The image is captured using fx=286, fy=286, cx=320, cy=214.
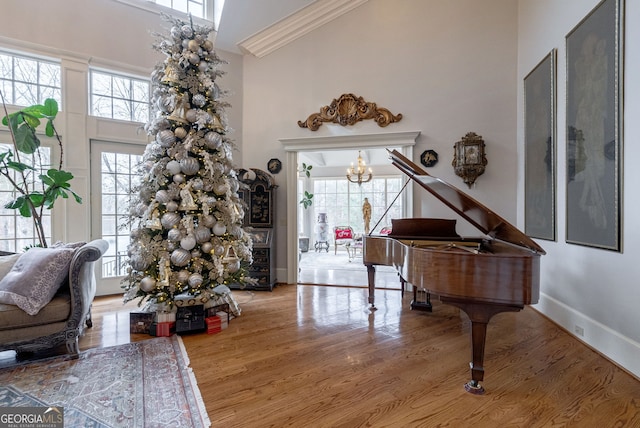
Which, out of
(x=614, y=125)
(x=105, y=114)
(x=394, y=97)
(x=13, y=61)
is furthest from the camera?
(x=394, y=97)

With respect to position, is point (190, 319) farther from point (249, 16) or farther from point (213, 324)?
point (249, 16)

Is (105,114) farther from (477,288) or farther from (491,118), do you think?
(491,118)

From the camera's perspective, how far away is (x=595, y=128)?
2.59 m

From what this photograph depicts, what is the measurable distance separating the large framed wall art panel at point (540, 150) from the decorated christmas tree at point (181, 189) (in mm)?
3621

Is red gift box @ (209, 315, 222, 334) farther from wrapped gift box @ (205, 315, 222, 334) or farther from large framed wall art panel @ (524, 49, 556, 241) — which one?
large framed wall art panel @ (524, 49, 556, 241)

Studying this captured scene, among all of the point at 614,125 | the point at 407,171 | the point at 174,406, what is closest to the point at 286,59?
the point at 407,171

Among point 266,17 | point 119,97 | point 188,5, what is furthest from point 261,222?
point 188,5

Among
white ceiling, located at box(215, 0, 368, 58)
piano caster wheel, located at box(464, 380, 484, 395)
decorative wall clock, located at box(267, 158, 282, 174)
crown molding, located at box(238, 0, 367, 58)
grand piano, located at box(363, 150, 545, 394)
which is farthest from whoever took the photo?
decorative wall clock, located at box(267, 158, 282, 174)

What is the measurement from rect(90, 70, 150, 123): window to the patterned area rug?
3356 mm

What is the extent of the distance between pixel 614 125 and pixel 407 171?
66.6 inches

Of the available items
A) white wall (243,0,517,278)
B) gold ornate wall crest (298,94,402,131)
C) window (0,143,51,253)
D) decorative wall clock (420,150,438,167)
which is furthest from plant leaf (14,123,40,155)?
decorative wall clock (420,150,438,167)

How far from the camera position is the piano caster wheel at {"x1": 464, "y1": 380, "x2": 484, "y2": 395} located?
6.32ft

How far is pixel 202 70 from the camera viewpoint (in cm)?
303

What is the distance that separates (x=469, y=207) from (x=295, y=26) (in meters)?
4.25
